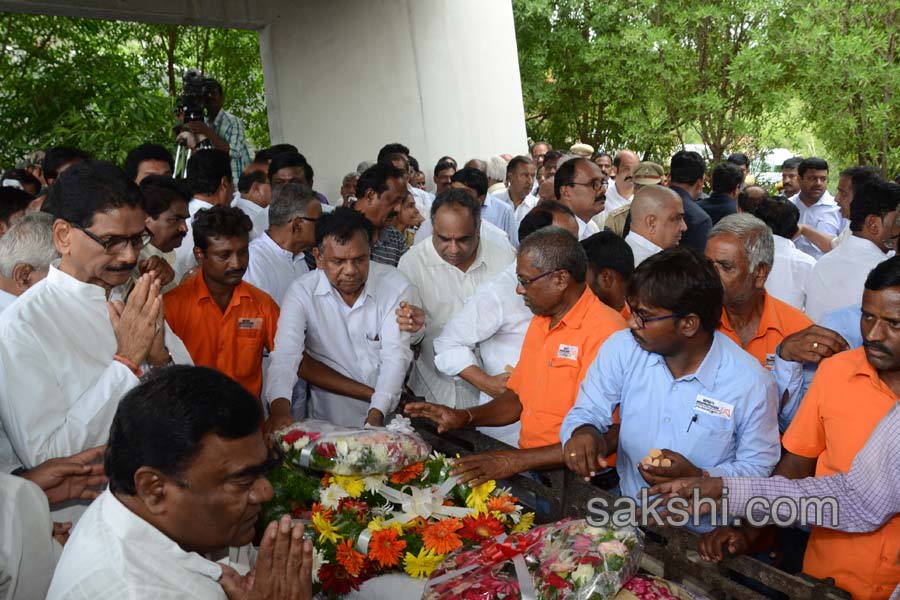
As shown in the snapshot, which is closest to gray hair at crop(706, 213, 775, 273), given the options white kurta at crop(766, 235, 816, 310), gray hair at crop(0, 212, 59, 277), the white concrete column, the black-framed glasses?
the black-framed glasses

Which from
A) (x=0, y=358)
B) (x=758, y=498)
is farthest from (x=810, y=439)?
(x=0, y=358)

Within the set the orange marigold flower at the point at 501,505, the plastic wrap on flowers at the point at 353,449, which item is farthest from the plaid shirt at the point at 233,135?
the orange marigold flower at the point at 501,505

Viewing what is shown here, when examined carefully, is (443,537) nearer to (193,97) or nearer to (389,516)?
(389,516)

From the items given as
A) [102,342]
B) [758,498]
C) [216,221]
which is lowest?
[758,498]

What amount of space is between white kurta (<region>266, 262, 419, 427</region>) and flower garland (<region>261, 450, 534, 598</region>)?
0.93 metres

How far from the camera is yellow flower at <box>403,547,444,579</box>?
99.0 inches

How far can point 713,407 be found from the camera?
8.84 ft

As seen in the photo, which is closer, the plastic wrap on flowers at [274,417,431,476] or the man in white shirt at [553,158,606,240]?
the plastic wrap on flowers at [274,417,431,476]

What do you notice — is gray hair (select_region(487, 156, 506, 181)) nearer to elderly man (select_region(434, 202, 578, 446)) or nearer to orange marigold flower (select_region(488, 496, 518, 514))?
elderly man (select_region(434, 202, 578, 446))

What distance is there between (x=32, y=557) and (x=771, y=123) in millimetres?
12751

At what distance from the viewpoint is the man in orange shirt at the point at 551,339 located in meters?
3.29

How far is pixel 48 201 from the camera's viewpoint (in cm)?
286

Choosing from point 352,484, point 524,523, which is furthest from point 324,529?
point 524,523

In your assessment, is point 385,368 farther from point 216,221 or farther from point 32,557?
point 32,557
